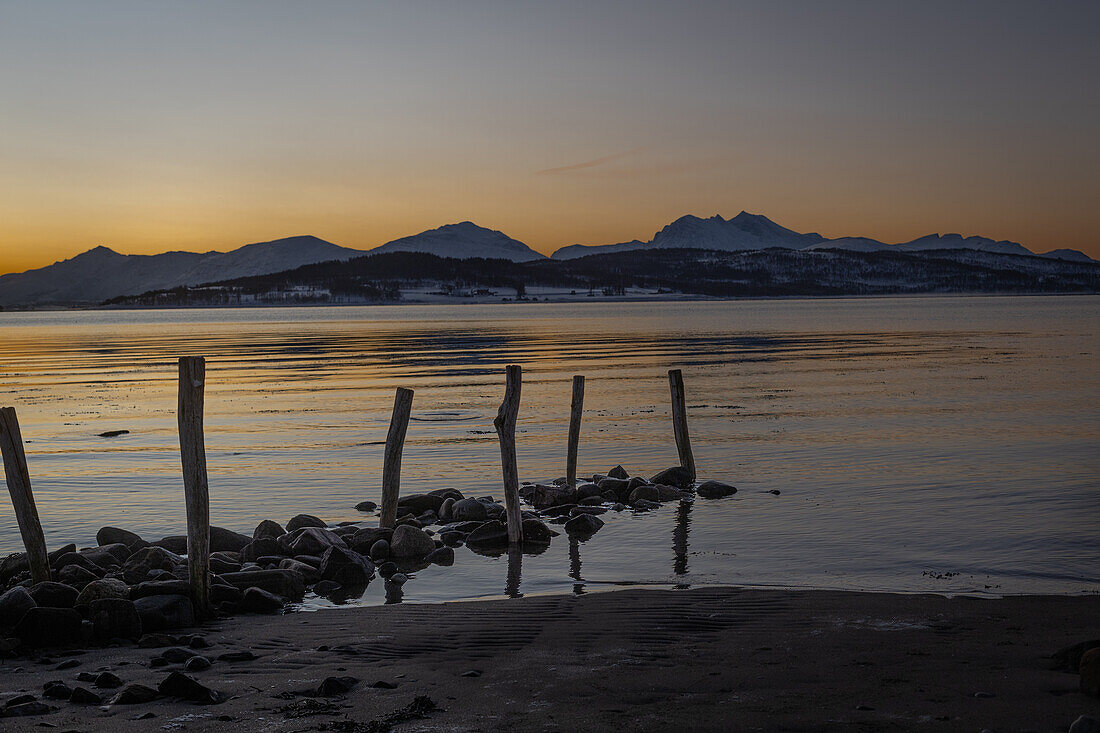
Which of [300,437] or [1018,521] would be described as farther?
[300,437]

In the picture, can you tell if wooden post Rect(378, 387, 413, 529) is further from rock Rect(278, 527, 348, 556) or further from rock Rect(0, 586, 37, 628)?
rock Rect(0, 586, 37, 628)

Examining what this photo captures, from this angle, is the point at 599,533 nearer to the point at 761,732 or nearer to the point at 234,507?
the point at 234,507

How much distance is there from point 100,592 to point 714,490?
39.7 feet

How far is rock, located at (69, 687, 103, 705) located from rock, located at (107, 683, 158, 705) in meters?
0.11

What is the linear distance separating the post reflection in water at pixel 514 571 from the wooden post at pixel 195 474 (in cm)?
387

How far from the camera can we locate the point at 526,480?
2180 cm

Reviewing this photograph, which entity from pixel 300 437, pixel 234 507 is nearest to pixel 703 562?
pixel 234 507

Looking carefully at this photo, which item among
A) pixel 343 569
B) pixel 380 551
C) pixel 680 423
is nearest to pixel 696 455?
pixel 680 423

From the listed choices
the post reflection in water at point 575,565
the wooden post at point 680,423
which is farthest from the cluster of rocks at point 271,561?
the wooden post at point 680,423

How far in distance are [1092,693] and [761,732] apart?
106 inches

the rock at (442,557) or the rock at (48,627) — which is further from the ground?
the rock at (48,627)

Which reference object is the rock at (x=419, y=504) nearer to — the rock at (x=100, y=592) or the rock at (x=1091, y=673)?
the rock at (x=100, y=592)

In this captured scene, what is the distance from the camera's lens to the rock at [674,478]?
810 inches

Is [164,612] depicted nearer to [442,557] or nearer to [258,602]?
[258,602]
